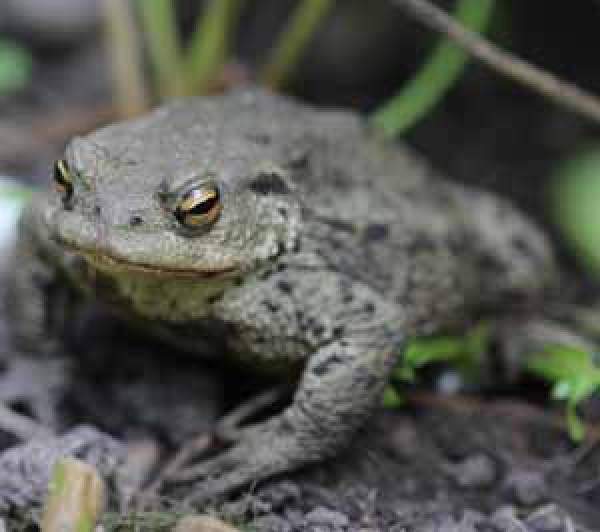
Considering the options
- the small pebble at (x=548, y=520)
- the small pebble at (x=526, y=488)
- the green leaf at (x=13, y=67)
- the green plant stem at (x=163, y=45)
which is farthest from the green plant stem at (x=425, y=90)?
the green leaf at (x=13, y=67)

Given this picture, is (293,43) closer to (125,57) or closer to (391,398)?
(125,57)

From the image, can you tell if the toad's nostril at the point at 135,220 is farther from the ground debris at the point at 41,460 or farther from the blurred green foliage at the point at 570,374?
the blurred green foliage at the point at 570,374

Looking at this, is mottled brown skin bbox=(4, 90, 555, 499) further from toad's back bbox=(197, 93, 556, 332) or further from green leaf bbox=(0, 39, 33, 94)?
green leaf bbox=(0, 39, 33, 94)

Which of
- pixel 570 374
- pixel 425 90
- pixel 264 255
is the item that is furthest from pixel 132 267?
pixel 425 90

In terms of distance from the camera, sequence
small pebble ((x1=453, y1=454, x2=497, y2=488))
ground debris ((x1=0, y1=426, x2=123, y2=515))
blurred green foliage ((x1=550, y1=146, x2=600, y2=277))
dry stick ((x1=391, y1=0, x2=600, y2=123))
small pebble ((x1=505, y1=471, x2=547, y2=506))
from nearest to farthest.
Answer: ground debris ((x1=0, y1=426, x2=123, y2=515)) < small pebble ((x1=505, y1=471, x2=547, y2=506)) < small pebble ((x1=453, y1=454, x2=497, y2=488)) < dry stick ((x1=391, y1=0, x2=600, y2=123)) < blurred green foliage ((x1=550, y1=146, x2=600, y2=277))

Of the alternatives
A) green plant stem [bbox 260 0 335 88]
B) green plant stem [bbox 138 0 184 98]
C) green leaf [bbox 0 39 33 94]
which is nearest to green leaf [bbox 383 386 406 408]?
green plant stem [bbox 260 0 335 88]

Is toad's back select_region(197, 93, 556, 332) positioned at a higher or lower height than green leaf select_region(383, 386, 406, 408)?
higher

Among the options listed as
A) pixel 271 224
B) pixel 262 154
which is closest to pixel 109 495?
pixel 271 224
